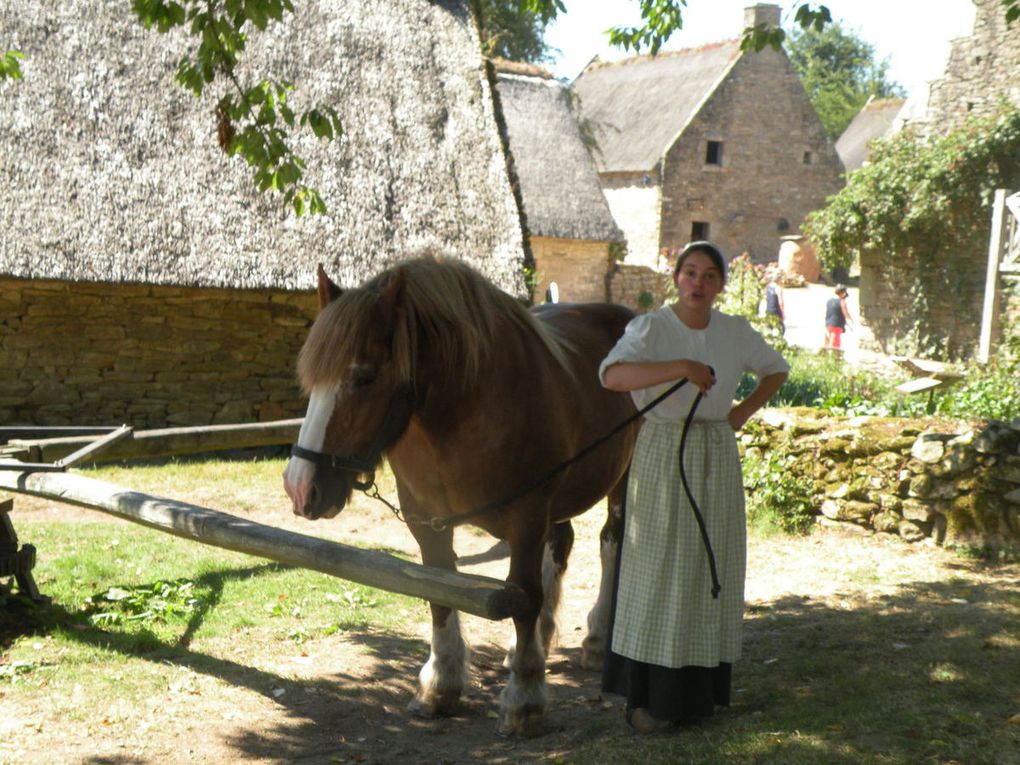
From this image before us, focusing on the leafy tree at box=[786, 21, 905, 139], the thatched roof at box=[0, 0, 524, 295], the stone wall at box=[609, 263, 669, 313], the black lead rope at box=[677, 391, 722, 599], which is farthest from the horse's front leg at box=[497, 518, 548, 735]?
the leafy tree at box=[786, 21, 905, 139]

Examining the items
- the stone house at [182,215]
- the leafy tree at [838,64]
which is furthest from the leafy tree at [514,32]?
the leafy tree at [838,64]

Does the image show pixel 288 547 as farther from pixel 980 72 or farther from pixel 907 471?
pixel 980 72

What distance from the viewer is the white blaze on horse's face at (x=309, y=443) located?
3.23 meters

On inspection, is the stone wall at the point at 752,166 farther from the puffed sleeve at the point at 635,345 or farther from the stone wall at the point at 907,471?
the puffed sleeve at the point at 635,345

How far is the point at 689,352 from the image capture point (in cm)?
355

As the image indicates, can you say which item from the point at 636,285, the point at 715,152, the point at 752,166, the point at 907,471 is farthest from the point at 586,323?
the point at 752,166

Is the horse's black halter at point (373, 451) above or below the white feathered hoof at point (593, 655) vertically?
above

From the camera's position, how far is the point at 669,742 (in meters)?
3.63

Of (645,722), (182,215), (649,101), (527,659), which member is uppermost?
(649,101)

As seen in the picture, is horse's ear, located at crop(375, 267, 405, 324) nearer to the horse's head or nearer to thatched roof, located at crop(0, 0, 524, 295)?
the horse's head

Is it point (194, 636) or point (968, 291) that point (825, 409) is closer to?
point (194, 636)

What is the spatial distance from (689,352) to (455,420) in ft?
2.87

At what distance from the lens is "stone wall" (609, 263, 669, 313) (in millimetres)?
24734

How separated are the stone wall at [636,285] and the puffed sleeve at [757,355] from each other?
21019 millimetres
